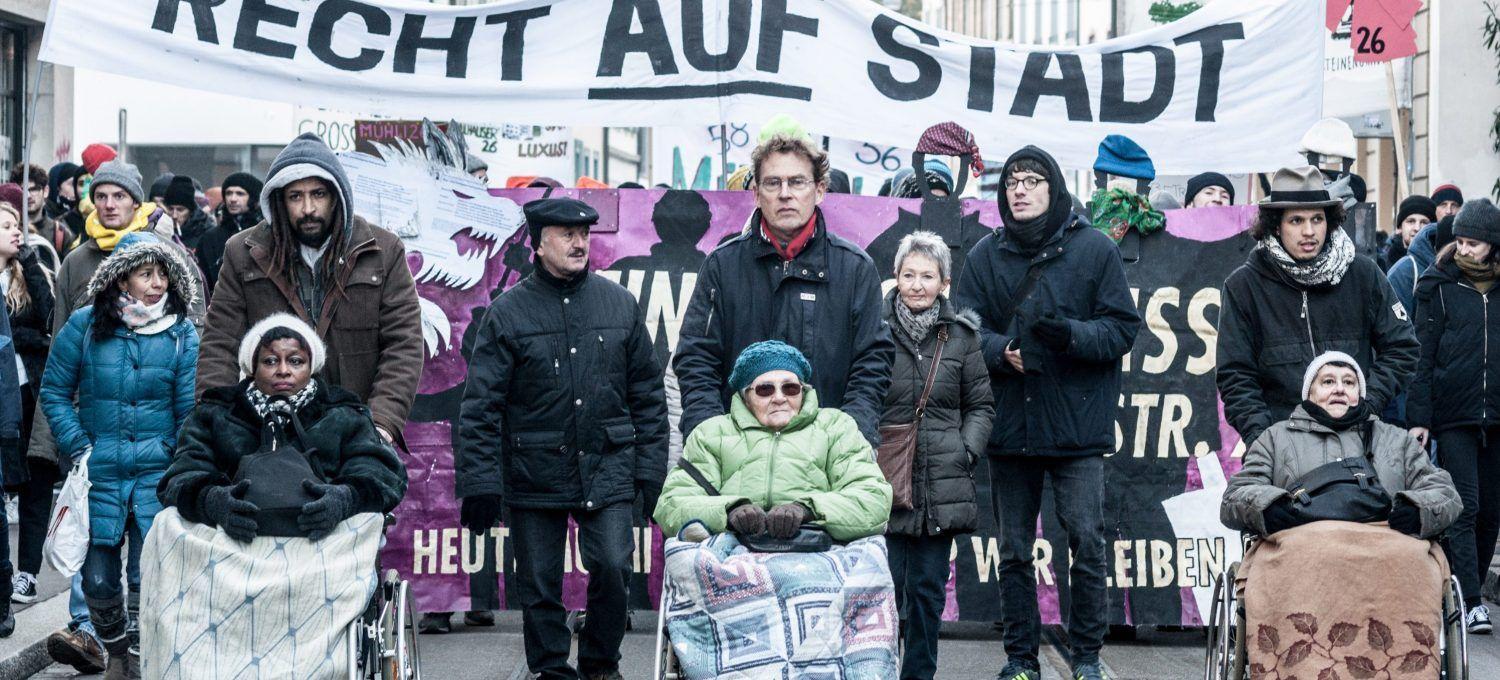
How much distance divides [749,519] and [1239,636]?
5.66 ft

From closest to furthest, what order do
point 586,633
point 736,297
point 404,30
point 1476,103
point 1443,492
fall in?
point 1443,492
point 736,297
point 586,633
point 404,30
point 1476,103

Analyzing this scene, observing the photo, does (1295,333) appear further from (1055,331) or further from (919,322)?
(919,322)

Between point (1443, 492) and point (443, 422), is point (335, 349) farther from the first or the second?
point (1443, 492)

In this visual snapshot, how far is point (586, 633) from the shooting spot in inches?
287

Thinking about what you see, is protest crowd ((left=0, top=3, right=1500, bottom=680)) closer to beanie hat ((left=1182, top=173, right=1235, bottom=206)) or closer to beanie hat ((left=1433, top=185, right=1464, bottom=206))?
beanie hat ((left=1182, top=173, right=1235, bottom=206))

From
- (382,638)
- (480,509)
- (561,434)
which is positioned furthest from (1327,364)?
(382,638)

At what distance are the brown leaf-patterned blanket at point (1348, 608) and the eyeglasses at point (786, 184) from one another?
2046 mm

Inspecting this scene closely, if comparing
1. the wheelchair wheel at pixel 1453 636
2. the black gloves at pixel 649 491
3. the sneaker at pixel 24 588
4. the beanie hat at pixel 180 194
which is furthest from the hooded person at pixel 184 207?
the wheelchair wheel at pixel 1453 636

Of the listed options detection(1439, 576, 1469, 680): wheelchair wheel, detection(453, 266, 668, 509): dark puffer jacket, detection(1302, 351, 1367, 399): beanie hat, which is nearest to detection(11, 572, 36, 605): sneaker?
detection(453, 266, 668, 509): dark puffer jacket

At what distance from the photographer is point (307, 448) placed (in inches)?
247

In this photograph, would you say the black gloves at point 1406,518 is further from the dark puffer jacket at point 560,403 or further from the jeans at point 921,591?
the dark puffer jacket at point 560,403

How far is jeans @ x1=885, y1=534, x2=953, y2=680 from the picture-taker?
7043 millimetres

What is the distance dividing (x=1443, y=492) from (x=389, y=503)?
3.45 m

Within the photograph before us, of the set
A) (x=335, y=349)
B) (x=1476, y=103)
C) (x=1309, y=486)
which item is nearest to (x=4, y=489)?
(x=335, y=349)
